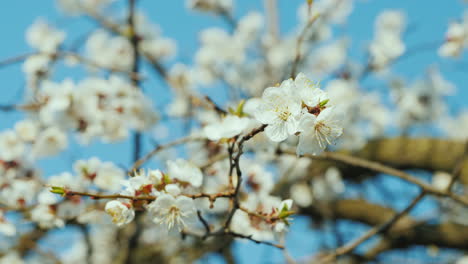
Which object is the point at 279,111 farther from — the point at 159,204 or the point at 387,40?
the point at 387,40

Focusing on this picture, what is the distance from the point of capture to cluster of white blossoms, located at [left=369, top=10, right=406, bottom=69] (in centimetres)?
314

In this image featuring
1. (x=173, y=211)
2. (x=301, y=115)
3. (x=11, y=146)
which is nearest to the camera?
(x=301, y=115)

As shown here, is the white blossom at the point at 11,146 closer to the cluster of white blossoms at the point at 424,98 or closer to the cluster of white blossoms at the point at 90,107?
the cluster of white blossoms at the point at 90,107

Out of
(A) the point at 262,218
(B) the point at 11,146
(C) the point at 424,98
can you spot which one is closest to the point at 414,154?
(C) the point at 424,98

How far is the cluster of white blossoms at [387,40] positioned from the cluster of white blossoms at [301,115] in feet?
6.70

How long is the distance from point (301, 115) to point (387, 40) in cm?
284

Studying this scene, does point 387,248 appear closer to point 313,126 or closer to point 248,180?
point 248,180

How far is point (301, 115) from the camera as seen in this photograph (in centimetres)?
85

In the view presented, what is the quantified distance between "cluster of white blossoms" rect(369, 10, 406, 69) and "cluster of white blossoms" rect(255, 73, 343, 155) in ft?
6.70

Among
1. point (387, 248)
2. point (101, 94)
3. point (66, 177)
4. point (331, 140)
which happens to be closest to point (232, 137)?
point (331, 140)

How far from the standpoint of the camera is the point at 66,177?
1505mm

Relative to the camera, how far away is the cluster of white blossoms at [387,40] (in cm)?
314

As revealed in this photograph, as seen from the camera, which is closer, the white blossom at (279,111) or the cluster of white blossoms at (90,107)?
the white blossom at (279,111)

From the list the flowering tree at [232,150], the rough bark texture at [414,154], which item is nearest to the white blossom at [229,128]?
the flowering tree at [232,150]
